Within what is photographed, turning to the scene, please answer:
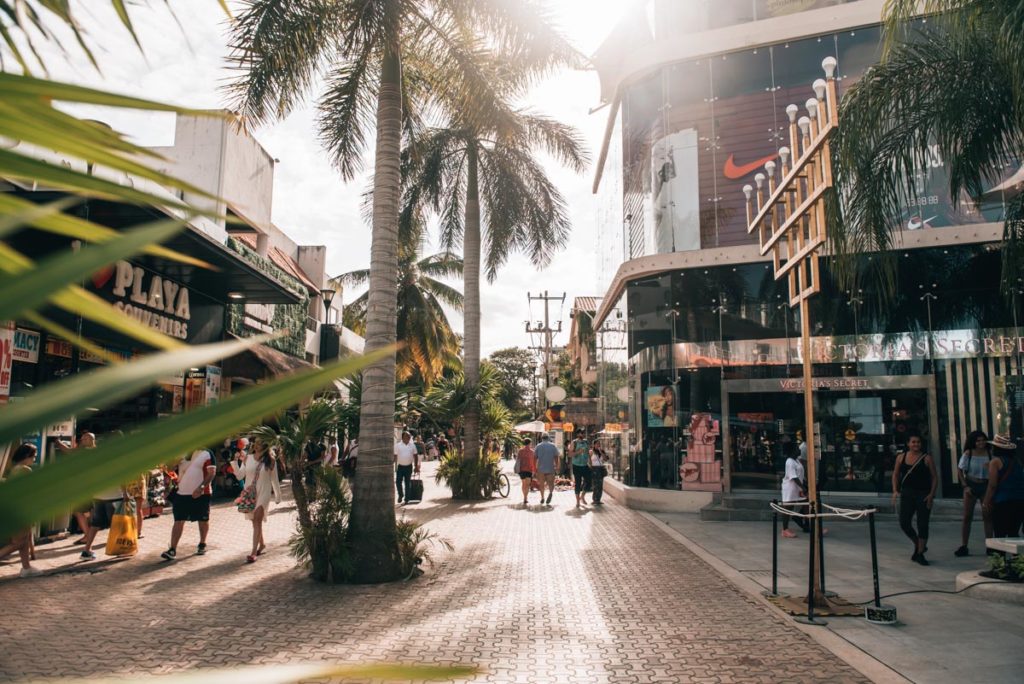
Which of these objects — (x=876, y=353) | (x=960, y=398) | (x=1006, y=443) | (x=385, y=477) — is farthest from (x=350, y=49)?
(x=960, y=398)

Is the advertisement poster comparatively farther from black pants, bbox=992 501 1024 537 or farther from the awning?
the awning

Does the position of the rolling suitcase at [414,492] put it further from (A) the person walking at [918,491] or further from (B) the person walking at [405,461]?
(A) the person walking at [918,491]

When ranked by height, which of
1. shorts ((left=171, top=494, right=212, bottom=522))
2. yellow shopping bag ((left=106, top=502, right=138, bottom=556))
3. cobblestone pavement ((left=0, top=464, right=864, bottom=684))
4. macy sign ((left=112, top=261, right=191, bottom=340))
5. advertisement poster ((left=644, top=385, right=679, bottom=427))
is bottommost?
cobblestone pavement ((left=0, top=464, right=864, bottom=684))

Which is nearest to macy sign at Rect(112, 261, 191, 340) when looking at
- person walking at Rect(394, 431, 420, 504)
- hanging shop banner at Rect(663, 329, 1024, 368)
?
person walking at Rect(394, 431, 420, 504)

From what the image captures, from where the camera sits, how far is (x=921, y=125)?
864 centimetres

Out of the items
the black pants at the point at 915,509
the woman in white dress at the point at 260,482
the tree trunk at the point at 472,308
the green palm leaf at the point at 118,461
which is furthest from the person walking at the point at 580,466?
the green palm leaf at the point at 118,461

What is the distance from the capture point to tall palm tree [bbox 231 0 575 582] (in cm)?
874

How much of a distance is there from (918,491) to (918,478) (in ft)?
0.59

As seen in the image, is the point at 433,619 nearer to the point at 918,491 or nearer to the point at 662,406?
the point at 918,491

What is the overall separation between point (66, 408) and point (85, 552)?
11.1 meters

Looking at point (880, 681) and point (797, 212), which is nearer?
point (880, 681)

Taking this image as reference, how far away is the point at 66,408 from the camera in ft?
1.05

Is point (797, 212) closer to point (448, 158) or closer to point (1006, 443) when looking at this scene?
point (1006, 443)

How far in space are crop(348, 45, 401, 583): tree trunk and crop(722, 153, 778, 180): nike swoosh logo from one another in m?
9.89
